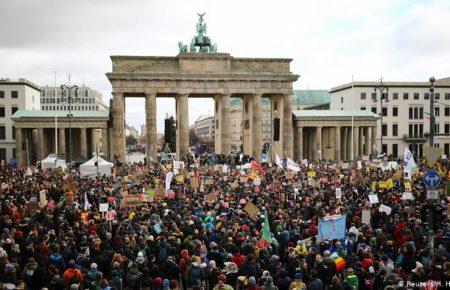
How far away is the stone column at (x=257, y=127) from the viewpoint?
67.3 m

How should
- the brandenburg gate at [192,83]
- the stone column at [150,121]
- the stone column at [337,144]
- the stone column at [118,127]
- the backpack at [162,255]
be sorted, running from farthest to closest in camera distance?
the stone column at [337,144]
the stone column at [150,121]
the stone column at [118,127]
the brandenburg gate at [192,83]
the backpack at [162,255]

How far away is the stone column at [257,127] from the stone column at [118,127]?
57.7 feet

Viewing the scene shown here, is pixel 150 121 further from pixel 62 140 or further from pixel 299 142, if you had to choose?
pixel 299 142

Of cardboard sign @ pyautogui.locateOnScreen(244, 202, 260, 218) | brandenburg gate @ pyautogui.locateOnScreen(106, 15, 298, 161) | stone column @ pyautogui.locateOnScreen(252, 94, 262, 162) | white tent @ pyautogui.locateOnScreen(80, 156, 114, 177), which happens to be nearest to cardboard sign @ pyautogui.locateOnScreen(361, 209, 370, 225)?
cardboard sign @ pyautogui.locateOnScreen(244, 202, 260, 218)

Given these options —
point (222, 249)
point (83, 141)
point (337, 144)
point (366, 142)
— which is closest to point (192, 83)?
point (83, 141)

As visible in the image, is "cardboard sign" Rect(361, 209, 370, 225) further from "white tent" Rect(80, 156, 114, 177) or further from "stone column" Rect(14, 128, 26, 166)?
"stone column" Rect(14, 128, 26, 166)

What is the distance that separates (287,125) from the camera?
6906cm

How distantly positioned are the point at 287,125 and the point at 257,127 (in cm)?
450

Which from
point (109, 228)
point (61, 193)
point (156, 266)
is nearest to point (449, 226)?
point (156, 266)

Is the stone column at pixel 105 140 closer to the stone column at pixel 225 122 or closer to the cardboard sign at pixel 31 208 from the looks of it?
the stone column at pixel 225 122

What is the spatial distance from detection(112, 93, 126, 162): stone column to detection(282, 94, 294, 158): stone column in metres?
22.0

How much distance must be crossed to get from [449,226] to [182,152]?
51.3m

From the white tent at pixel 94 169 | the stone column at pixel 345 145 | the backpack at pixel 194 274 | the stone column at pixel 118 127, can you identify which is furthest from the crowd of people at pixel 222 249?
the stone column at pixel 345 145

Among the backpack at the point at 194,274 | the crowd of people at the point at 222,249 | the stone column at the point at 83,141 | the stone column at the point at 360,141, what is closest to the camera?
the crowd of people at the point at 222,249
